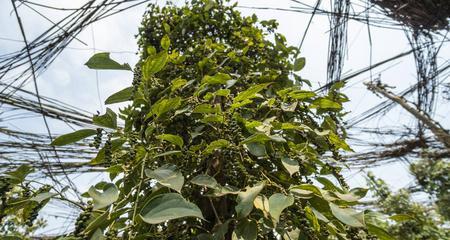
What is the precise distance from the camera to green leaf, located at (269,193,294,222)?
466 mm

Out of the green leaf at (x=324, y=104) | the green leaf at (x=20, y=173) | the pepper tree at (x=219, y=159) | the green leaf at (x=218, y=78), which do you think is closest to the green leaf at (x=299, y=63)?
the pepper tree at (x=219, y=159)

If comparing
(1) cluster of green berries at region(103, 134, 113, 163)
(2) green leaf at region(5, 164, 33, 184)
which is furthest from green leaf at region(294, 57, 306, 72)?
(2) green leaf at region(5, 164, 33, 184)

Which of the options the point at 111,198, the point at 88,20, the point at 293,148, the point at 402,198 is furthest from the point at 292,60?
the point at 402,198

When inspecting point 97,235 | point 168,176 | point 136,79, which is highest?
point 136,79

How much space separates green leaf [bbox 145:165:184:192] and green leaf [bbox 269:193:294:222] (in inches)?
5.1

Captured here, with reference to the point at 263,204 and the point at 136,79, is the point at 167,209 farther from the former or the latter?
the point at 136,79

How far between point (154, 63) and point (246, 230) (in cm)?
32

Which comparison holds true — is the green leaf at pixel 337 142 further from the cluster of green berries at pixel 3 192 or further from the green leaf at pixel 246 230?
the cluster of green berries at pixel 3 192

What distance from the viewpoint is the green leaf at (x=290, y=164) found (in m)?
0.60

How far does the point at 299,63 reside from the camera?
98 cm

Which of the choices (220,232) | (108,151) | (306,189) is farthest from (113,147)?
(306,189)

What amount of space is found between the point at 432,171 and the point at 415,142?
739mm

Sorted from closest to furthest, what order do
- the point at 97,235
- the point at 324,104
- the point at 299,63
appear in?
the point at 97,235 → the point at 324,104 → the point at 299,63

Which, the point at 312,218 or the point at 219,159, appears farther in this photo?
the point at 219,159
